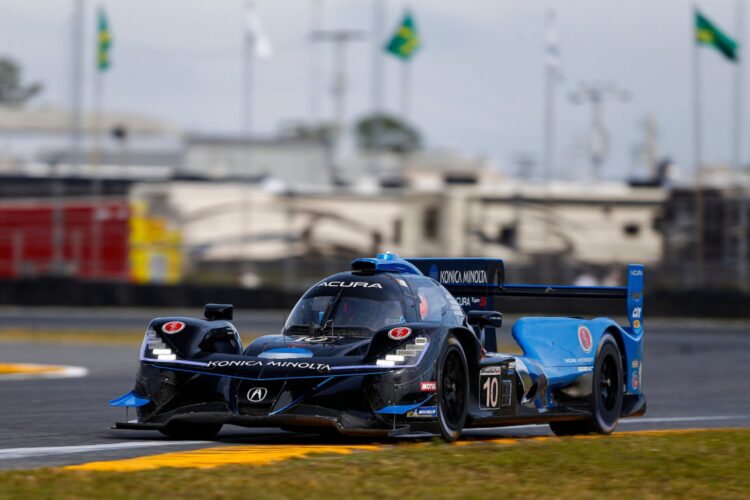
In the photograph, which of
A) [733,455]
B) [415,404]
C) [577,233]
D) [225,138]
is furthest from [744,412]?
[225,138]

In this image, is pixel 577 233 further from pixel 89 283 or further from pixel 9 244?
pixel 9 244

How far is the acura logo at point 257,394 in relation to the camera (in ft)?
29.8

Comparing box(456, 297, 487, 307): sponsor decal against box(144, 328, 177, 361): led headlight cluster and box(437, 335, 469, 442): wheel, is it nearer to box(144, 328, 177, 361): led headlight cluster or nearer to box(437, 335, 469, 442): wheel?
box(437, 335, 469, 442): wheel

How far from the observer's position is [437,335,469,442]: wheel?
9.40 metres

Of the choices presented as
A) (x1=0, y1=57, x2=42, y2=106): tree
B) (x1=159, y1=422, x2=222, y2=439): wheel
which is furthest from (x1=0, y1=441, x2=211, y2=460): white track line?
(x1=0, y1=57, x2=42, y2=106): tree

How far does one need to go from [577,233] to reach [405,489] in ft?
113

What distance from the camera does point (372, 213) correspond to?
145 feet

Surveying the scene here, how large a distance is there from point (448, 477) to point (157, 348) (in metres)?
2.87

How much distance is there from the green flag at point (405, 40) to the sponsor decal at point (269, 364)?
144 feet

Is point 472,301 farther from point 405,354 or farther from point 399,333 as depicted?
point 405,354

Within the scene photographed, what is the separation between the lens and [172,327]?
9750 millimetres

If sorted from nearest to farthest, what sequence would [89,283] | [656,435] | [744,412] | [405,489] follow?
[405,489] < [656,435] < [744,412] < [89,283]

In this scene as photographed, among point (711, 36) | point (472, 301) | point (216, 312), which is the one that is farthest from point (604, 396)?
point (711, 36)

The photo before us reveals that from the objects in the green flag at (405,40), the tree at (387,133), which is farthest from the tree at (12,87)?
the green flag at (405,40)
